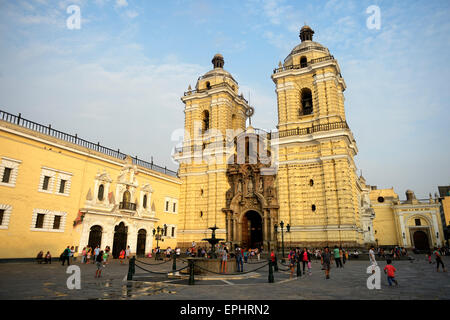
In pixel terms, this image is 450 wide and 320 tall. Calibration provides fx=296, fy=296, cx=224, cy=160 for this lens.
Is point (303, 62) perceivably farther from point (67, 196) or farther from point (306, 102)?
point (67, 196)

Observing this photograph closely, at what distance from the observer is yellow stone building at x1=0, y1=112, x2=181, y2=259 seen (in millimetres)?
18703

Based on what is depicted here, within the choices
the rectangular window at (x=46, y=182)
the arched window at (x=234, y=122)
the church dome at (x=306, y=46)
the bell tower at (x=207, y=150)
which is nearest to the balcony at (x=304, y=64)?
the church dome at (x=306, y=46)

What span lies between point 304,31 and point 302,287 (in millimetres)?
31256

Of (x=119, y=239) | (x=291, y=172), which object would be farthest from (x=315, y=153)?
(x=119, y=239)

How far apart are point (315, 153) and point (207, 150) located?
38.5 ft

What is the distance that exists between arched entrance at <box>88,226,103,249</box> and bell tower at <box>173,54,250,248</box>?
1040 centimetres

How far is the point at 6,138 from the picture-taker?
61.3ft

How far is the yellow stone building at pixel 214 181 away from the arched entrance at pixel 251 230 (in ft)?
0.34

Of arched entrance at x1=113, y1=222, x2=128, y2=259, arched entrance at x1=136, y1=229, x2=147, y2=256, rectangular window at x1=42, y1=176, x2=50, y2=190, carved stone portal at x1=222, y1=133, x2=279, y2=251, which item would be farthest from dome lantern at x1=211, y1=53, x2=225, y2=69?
rectangular window at x1=42, y1=176, x2=50, y2=190

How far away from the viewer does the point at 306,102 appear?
32000 mm

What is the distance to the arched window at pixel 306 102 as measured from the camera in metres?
31.4

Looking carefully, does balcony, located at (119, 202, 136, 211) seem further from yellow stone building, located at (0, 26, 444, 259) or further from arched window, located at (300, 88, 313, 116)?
arched window, located at (300, 88, 313, 116)
